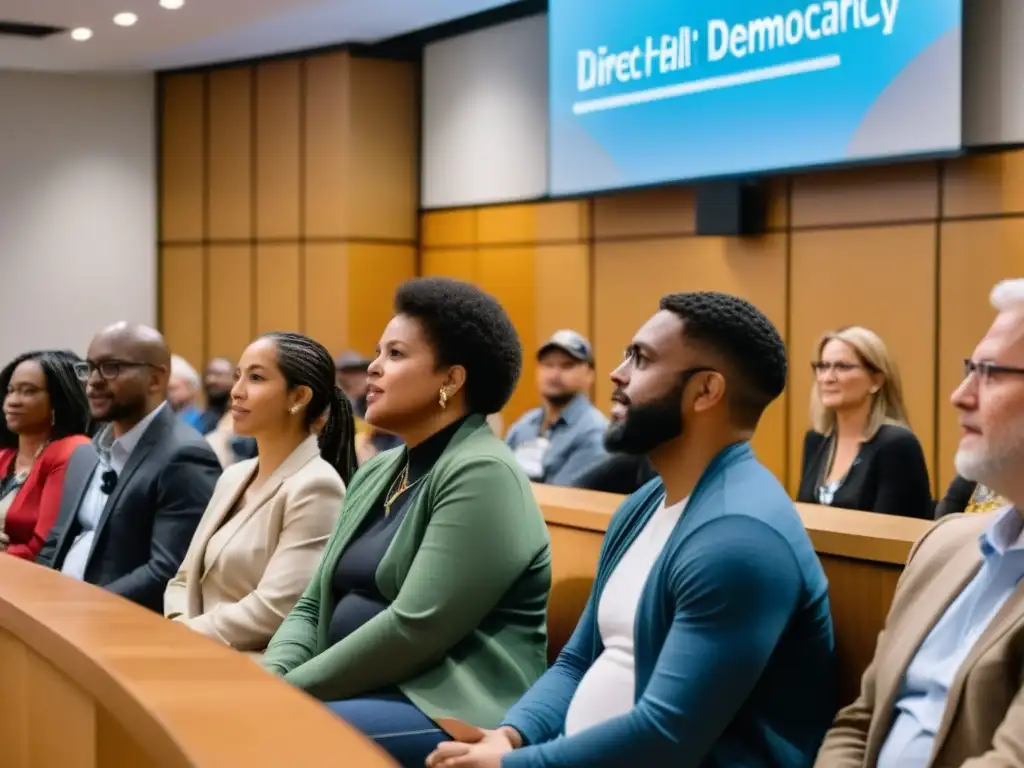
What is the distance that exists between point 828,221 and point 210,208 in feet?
18.6

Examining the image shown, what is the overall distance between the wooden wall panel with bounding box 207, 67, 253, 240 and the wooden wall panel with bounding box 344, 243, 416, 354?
1.14 m

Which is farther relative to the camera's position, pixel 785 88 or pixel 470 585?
pixel 785 88

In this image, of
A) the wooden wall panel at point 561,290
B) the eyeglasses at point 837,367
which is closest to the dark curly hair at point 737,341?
the eyeglasses at point 837,367

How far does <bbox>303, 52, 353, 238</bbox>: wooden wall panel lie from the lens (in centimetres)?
1027

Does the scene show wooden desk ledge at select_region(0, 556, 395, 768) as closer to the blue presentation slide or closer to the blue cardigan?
the blue cardigan

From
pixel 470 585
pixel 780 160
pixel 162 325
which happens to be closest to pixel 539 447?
pixel 780 160

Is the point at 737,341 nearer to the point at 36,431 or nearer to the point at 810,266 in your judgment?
the point at 36,431

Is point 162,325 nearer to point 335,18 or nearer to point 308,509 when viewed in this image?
point 335,18

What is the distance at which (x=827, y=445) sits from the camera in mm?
4652

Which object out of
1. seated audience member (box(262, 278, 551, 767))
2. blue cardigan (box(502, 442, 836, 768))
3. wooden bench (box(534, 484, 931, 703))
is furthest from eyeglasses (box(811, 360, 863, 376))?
blue cardigan (box(502, 442, 836, 768))

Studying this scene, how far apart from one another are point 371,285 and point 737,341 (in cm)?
833

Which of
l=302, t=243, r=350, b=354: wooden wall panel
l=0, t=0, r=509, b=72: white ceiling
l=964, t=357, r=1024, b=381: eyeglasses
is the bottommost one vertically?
l=964, t=357, r=1024, b=381: eyeglasses

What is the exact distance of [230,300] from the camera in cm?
1101

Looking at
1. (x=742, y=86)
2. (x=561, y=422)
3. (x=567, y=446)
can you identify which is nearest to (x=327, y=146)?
(x=742, y=86)
